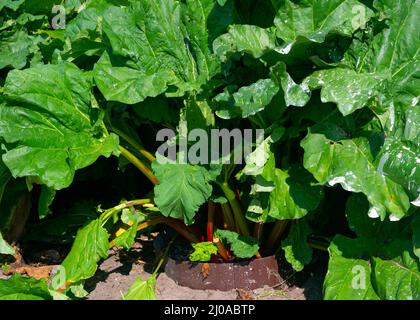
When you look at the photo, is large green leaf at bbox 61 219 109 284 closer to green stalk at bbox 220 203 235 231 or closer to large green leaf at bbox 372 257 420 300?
green stalk at bbox 220 203 235 231

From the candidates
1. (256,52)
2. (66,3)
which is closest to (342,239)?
(256,52)

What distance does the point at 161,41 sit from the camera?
401 centimetres

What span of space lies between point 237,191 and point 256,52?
855 millimetres

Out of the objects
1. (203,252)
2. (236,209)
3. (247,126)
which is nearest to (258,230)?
(236,209)

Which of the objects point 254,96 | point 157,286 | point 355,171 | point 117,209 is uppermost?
point 254,96

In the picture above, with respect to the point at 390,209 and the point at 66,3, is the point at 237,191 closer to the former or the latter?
the point at 390,209

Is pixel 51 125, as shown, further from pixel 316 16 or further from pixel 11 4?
pixel 316 16

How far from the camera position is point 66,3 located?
4820 millimetres

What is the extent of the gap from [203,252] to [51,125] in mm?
999

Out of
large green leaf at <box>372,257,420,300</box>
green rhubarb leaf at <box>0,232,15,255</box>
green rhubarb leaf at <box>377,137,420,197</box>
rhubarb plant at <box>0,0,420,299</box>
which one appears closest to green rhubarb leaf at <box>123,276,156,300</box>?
rhubarb plant at <box>0,0,420,299</box>

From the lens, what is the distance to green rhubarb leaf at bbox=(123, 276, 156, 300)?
12.6ft

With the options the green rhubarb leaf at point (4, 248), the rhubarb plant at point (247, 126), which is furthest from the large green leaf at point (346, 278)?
the green rhubarb leaf at point (4, 248)

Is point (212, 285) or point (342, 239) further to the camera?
point (212, 285)

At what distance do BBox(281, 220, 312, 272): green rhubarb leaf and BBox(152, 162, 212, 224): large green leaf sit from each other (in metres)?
0.53
